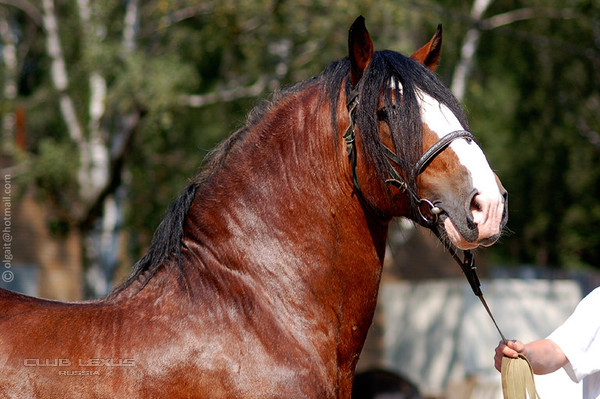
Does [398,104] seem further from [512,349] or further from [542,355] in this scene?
[542,355]

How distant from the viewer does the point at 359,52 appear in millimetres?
2922

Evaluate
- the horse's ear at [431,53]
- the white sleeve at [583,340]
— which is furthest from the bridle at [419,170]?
the white sleeve at [583,340]

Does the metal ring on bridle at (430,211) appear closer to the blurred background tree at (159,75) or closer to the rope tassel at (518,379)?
the rope tassel at (518,379)

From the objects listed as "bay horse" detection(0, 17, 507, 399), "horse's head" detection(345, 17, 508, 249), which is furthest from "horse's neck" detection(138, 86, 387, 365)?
"horse's head" detection(345, 17, 508, 249)

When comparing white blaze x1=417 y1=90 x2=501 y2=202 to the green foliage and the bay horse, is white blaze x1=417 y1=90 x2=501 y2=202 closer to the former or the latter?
the bay horse

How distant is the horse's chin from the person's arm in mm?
754

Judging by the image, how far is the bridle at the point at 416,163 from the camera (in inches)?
105

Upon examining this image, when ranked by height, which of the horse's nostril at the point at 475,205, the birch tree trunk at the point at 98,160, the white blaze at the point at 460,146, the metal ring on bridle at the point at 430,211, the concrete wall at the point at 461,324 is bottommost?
the concrete wall at the point at 461,324

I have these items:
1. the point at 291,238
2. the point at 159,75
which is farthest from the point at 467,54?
the point at 291,238

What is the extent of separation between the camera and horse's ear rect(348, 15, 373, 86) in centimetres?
287

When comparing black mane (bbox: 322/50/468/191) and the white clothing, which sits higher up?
black mane (bbox: 322/50/468/191)

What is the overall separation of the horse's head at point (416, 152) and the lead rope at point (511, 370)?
1.04ft

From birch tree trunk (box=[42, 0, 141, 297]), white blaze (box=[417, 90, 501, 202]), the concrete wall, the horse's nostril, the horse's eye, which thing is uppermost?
the horse's eye

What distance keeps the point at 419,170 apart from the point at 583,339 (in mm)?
1295
